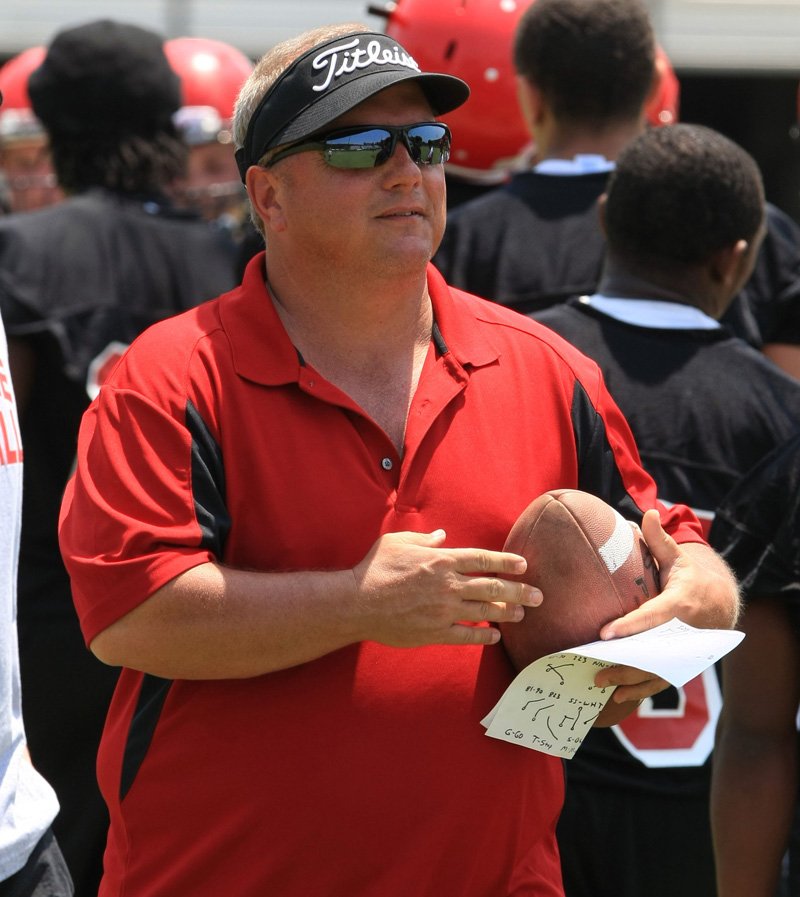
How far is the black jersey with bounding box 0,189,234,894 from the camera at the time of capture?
4.43 m

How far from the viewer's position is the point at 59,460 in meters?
4.55

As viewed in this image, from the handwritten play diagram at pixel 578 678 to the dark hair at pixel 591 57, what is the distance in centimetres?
230

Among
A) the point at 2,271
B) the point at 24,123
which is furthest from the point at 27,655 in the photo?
the point at 24,123

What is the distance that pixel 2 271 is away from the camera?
449 centimetres

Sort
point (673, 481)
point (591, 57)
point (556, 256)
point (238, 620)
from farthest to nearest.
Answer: point (591, 57)
point (556, 256)
point (673, 481)
point (238, 620)

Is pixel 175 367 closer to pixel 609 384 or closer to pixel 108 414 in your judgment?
pixel 108 414

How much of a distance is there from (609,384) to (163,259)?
6.14 feet

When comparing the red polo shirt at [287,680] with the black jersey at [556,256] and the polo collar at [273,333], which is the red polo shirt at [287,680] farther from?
the black jersey at [556,256]

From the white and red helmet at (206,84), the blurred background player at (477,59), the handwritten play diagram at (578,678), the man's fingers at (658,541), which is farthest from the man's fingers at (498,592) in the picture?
the white and red helmet at (206,84)

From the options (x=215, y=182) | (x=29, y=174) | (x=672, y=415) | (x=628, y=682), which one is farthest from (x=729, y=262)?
(x=29, y=174)

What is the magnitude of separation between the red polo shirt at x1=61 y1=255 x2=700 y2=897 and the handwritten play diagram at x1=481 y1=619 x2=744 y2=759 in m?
0.07

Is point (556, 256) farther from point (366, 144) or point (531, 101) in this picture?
point (366, 144)

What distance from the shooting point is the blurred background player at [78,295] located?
4.45 meters

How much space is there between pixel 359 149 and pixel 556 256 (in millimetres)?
1682
